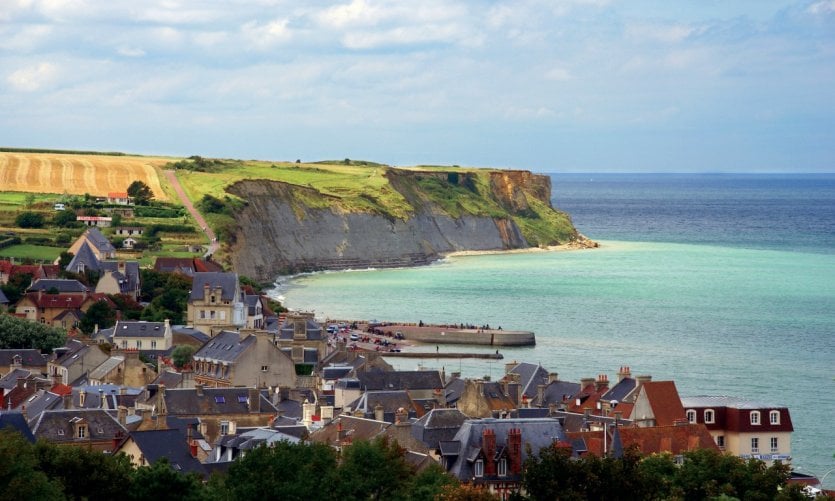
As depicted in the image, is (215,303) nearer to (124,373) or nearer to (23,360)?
(23,360)

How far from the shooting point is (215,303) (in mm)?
96125

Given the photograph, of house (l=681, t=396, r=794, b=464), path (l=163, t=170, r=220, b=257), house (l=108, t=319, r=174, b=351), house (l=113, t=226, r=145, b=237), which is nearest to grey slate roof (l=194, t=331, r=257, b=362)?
house (l=108, t=319, r=174, b=351)

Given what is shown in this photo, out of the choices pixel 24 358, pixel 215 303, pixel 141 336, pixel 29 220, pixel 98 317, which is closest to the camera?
pixel 24 358

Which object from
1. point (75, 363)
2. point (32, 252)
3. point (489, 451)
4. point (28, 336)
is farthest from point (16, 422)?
point (32, 252)

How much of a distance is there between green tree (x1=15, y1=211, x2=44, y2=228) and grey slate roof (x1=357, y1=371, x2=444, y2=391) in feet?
303

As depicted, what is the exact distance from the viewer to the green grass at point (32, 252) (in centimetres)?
12788

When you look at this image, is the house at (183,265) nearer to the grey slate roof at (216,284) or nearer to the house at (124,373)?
the grey slate roof at (216,284)

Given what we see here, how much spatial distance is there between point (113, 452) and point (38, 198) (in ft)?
434

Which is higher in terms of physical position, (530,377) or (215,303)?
(215,303)

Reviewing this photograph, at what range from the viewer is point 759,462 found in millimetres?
43938

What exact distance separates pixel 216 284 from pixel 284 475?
58182mm

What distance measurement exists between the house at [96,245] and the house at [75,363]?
4940 cm

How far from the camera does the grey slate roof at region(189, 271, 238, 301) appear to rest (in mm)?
96438

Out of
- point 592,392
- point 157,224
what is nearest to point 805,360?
point 592,392
